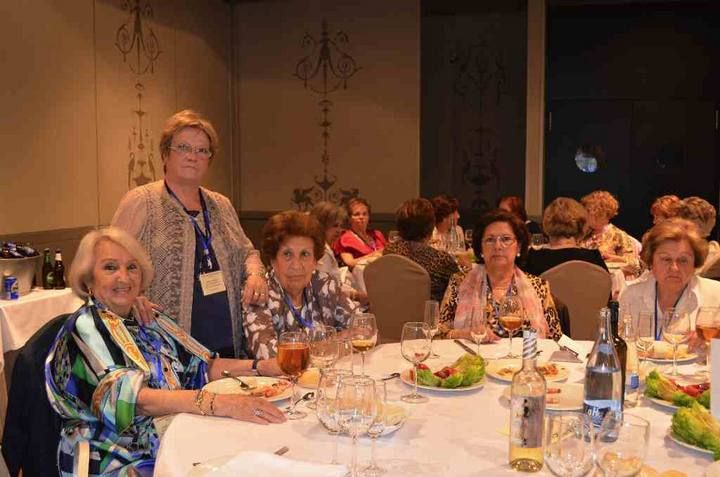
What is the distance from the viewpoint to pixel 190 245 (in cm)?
312

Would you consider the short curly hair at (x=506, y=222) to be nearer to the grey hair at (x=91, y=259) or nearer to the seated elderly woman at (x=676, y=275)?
the seated elderly woman at (x=676, y=275)

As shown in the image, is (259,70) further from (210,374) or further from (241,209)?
(210,374)

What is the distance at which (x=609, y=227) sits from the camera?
635cm

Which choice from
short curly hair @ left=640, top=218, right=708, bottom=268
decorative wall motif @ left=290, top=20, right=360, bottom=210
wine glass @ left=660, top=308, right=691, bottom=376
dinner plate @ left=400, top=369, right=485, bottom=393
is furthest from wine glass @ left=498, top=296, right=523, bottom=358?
decorative wall motif @ left=290, top=20, right=360, bottom=210

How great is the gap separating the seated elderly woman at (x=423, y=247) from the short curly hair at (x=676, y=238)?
193 cm

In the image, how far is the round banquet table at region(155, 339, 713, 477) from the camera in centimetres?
158

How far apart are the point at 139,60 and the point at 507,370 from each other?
609 cm

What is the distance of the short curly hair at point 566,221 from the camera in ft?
16.4

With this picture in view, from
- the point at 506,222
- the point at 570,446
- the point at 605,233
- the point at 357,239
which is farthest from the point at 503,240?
the point at 605,233

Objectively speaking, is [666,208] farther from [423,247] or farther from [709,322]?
[709,322]

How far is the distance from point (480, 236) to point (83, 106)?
14.8 ft

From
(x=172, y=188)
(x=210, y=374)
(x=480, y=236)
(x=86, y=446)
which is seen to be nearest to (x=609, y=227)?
(x=480, y=236)

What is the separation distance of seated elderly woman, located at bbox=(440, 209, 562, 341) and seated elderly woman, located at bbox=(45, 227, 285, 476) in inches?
45.5

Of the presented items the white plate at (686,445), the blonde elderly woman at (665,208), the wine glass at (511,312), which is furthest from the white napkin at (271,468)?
the blonde elderly woman at (665,208)
